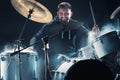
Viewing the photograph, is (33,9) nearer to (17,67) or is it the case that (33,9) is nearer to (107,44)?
(17,67)

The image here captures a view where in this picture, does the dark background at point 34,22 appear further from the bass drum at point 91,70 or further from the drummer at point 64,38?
the bass drum at point 91,70

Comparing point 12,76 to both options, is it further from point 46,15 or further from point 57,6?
point 57,6

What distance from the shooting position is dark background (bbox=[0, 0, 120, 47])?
4.84 m

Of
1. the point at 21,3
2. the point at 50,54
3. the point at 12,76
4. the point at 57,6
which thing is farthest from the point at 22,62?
the point at 57,6

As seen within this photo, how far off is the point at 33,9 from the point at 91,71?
163 cm

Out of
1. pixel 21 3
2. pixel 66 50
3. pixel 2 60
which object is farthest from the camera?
pixel 66 50

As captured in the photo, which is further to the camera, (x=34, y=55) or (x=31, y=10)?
(x=34, y=55)

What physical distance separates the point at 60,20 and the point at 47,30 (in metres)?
0.24

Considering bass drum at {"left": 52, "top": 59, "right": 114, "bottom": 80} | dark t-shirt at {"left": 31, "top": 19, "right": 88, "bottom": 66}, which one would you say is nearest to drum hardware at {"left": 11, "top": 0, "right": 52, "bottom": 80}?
dark t-shirt at {"left": 31, "top": 19, "right": 88, "bottom": 66}

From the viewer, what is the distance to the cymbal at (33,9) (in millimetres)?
4062

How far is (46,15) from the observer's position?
419cm

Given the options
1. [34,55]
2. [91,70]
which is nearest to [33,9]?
[34,55]

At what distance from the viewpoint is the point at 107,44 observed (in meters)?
4.07

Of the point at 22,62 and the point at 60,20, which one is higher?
the point at 60,20
